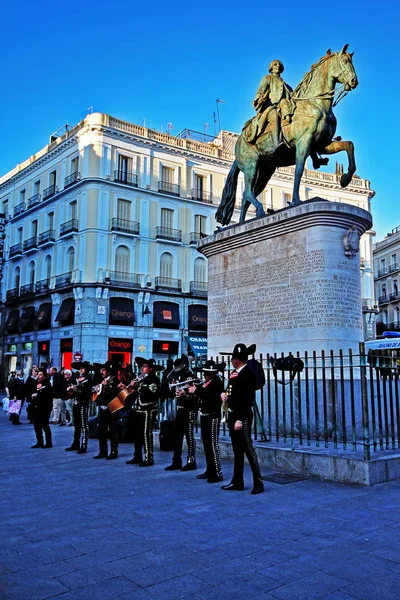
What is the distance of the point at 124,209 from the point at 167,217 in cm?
399

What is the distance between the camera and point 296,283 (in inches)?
421

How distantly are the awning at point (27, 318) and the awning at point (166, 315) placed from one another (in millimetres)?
10385

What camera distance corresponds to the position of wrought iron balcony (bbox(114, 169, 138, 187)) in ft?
133

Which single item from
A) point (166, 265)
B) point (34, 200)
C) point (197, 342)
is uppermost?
point (34, 200)

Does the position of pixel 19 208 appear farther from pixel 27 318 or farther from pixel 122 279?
pixel 122 279

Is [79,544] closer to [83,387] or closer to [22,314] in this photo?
[83,387]

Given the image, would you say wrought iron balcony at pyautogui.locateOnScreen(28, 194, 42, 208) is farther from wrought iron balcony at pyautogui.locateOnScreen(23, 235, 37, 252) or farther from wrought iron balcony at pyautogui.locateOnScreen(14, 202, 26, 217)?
wrought iron balcony at pyautogui.locateOnScreen(23, 235, 37, 252)

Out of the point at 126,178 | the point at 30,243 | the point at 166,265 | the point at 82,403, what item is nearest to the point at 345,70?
the point at 82,403

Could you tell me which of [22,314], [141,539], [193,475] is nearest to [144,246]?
[22,314]

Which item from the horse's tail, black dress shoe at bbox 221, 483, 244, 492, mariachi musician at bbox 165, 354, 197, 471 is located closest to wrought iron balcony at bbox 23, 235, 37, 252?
the horse's tail

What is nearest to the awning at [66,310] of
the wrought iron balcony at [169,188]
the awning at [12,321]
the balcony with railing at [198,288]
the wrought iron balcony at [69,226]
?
the wrought iron balcony at [69,226]

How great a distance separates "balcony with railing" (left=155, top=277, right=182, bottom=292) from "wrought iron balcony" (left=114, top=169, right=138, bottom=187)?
760cm

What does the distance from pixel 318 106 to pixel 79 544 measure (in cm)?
Result: 1000

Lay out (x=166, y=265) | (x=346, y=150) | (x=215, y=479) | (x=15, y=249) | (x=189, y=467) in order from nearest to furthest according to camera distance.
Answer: (x=215, y=479) < (x=189, y=467) < (x=346, y=150) < (x=166, y=265) < (x=15, y=249)
